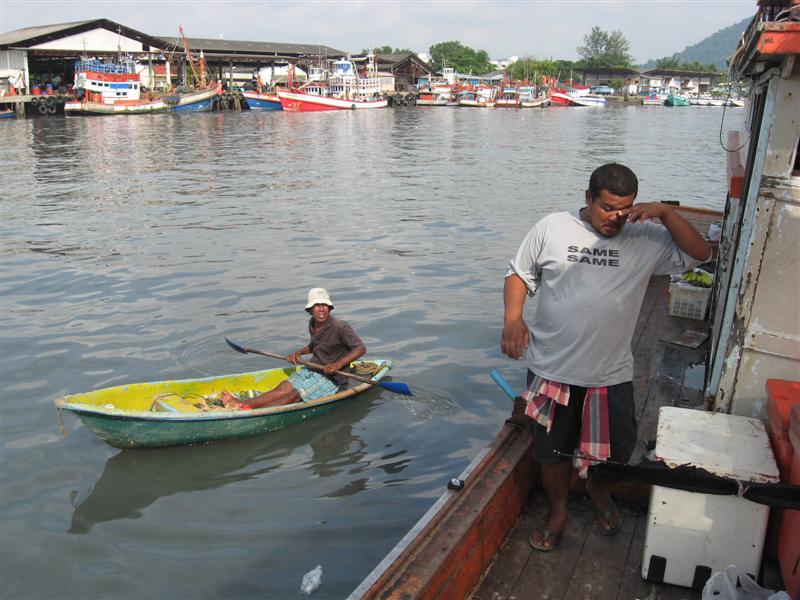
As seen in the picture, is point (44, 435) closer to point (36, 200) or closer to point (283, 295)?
point (283, 295)

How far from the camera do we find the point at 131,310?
1072 centimetres

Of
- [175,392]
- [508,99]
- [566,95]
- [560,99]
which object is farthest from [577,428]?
[566,95]

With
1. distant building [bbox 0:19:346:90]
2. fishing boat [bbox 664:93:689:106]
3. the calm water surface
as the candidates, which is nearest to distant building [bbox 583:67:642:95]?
fishing boat [bbox 664:93:689:106]

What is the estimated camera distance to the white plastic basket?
24.8 feet

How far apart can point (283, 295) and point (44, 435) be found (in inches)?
193

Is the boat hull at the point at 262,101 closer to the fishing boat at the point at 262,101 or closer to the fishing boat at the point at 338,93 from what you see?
the fishing boat at the point at 262,101

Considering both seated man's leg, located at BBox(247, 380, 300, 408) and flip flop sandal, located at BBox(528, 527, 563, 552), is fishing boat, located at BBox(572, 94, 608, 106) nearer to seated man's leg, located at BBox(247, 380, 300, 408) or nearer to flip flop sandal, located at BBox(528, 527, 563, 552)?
seated man's leg, located at BBox(247, 380, 300, 408)

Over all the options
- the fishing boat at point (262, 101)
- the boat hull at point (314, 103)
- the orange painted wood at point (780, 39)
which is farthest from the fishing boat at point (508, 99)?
the orange painted wood at point (780, 39)

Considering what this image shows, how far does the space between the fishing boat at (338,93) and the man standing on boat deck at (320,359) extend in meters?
57.1

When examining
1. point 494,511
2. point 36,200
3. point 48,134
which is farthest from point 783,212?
point 48,134

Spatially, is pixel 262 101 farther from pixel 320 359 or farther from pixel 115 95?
pixel 320 359

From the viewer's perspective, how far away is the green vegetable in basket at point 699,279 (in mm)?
7750

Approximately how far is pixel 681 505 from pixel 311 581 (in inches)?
109

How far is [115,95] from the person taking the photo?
53.2 m
